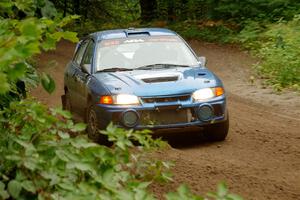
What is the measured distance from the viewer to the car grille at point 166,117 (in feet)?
27.8

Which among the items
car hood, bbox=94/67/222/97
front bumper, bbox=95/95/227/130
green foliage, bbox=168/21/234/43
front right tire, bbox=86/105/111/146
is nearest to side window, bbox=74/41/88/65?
car hood, bbox=94/67/222/97

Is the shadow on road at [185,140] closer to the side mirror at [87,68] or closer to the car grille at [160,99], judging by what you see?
the car grille at [160,99]

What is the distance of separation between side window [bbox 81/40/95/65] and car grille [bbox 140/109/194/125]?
1906mm

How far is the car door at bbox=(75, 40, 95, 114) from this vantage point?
9.56 metres

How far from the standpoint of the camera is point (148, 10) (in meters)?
32.2

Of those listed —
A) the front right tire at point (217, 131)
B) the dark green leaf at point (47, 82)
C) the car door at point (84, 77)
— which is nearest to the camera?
the dark green leaf at point (47, 82)

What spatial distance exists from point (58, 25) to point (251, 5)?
20.5 m

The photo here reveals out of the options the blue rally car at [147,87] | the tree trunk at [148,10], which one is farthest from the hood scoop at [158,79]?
the tree trunk at [148,10]

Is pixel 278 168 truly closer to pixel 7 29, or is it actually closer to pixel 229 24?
pixel 7 29

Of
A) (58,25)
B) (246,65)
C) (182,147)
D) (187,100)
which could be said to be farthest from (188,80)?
(246,65)

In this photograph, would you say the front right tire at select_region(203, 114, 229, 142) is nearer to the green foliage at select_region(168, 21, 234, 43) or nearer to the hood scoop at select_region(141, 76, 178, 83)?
Result: the hood scoop at select_region(141, 76, 178, 83)

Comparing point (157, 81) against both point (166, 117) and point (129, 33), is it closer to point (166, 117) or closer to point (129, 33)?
point (166, 117)

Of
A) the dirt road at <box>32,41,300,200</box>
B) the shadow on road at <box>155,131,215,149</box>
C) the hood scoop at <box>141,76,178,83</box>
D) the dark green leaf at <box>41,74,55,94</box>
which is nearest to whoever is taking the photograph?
the dark green leaf at <box>41,74,55,94</box>

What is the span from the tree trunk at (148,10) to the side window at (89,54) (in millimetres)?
21351
